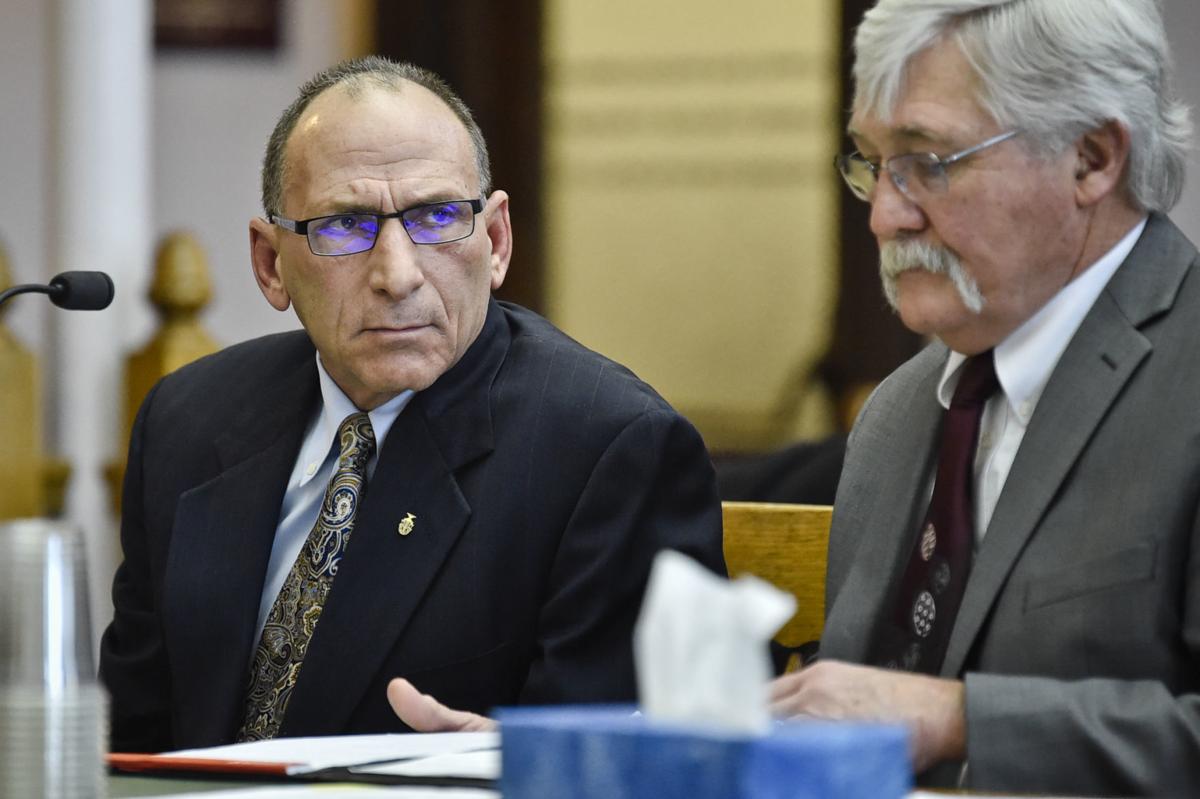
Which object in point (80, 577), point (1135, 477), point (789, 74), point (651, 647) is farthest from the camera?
point (789, 74)

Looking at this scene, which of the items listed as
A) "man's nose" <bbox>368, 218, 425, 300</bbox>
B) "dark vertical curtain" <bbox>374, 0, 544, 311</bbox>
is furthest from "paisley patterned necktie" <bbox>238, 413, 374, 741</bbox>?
"dark vertical curtain" <bbox>374, 0, 544, 311</bbox>

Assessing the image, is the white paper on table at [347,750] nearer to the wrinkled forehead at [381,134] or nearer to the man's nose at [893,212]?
the man's nose at [893,212]

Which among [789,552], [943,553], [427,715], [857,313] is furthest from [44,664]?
[857,313]

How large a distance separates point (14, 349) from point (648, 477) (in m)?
3.09

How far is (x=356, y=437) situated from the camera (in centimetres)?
226

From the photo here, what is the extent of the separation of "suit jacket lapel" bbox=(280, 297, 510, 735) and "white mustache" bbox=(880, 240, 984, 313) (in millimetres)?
582

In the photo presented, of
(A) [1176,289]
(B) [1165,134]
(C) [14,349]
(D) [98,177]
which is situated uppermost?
(B) [1165,134]

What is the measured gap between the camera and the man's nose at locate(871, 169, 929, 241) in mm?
1851

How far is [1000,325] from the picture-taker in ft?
6.06

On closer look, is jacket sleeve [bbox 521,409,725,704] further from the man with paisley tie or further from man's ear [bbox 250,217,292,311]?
man's ear [bbox 250,217,292,311]

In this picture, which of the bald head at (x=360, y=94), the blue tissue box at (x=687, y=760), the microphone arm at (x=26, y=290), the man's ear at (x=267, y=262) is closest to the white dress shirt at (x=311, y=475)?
the man's ear at (x=267, y=262)

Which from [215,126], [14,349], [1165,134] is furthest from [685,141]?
[1165,134]

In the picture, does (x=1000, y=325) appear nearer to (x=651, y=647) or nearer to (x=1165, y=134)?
(x=1165, y=134)

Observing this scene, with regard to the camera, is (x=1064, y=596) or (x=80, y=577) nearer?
(x=80, y=577)
